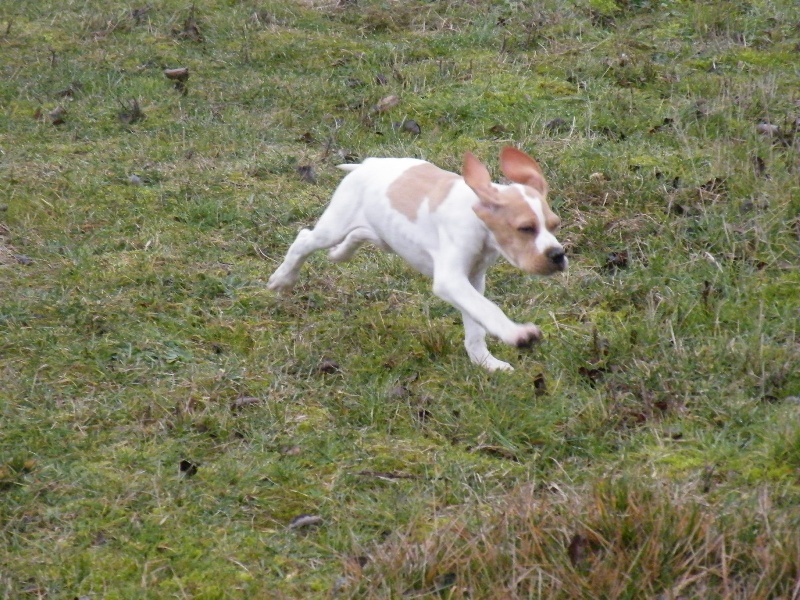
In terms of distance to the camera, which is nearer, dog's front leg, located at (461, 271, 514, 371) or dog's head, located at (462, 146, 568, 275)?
dog's head, located at (462, 146, 568, 275)

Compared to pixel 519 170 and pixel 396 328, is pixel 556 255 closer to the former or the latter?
pixel 519 170

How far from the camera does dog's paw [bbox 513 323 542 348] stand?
13.9 ft

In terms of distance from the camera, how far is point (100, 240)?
6352mm

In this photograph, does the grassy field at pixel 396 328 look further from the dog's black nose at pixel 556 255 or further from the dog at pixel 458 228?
the dog's black nose at pixel 556 255

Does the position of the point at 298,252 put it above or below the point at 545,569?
below

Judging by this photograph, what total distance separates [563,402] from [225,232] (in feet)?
9.25

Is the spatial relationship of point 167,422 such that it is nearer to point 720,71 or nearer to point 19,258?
point 19,258

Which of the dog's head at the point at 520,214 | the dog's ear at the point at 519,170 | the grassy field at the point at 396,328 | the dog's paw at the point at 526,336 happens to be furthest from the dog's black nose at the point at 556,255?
the grassy field at the point at 396,328

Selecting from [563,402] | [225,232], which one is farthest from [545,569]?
[225,232]

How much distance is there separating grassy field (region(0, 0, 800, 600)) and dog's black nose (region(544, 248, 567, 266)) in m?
0.59

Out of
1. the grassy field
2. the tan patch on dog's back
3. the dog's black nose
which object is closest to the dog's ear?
the tan patch on dog's back

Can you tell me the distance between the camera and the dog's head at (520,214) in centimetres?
420

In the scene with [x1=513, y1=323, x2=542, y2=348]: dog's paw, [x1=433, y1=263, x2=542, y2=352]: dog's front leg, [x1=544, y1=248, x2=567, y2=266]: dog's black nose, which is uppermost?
[x1=544, y1=248, x2=567, y2=266]: dog's black nose

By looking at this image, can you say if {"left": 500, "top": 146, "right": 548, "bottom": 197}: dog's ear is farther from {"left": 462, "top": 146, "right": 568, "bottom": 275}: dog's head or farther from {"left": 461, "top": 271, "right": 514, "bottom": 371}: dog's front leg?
{"left": 461, "top": 271, "right": 514, "bottom": 371}: dog's front leg
